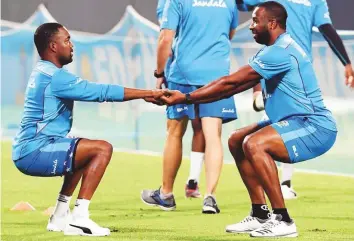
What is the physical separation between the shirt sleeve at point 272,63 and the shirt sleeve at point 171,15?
6.12ft

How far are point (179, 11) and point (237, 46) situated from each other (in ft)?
16.6

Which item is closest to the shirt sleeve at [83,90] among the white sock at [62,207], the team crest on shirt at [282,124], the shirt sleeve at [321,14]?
the white sock at [62,207]

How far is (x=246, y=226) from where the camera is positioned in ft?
24.3

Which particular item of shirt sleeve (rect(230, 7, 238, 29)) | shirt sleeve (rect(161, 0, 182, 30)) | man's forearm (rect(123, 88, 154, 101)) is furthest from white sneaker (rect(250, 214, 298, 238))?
shirt sleeve (rect(230, 7, 238, 29))

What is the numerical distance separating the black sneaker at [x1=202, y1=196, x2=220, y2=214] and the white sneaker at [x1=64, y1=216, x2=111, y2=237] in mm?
1618

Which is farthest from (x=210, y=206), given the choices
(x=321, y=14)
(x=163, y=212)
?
(x=321, y=14)

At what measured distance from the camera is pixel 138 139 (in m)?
15.8

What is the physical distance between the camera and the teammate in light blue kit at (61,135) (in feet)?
23.7

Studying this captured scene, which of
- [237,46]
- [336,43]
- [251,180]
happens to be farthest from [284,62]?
[237,46]

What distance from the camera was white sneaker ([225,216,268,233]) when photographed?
24.2ft

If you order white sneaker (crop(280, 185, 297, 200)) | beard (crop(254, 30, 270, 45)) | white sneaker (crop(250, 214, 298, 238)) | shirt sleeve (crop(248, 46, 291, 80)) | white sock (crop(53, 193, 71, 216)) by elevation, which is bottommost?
white sneaker (crop(280, 185, 297, 200))

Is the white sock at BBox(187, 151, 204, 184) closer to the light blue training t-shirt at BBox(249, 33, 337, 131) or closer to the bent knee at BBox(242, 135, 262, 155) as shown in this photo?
the light blue training t-shirt at BBox(249, 33, 337, 131)

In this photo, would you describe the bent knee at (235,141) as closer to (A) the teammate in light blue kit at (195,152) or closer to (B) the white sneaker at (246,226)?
(B) the white sneaker at (246,226)

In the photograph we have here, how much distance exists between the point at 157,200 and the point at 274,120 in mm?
1979
